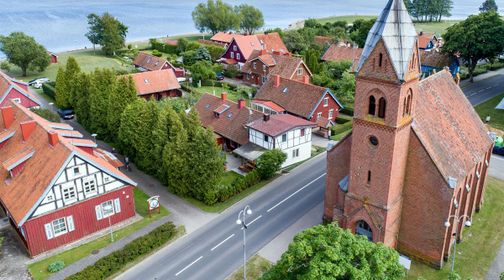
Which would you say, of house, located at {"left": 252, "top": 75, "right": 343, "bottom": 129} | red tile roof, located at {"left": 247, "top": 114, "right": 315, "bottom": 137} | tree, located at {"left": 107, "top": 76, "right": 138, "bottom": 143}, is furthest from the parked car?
red tile roof, located at {"left": 247, "top": 114, "right": 315, "bottom": 137}

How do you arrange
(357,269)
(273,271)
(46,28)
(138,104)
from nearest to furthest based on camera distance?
(357,269)
(273,271)
(138,104)
(46,28)

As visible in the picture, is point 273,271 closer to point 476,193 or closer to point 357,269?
point 357,269

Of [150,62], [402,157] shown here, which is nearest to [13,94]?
[150,62]

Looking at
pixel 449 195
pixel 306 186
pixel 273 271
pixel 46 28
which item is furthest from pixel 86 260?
pixel 46 28

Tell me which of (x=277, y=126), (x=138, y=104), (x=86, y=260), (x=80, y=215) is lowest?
(x=86, y=260)

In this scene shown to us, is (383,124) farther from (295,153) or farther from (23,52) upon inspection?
(23,52)
